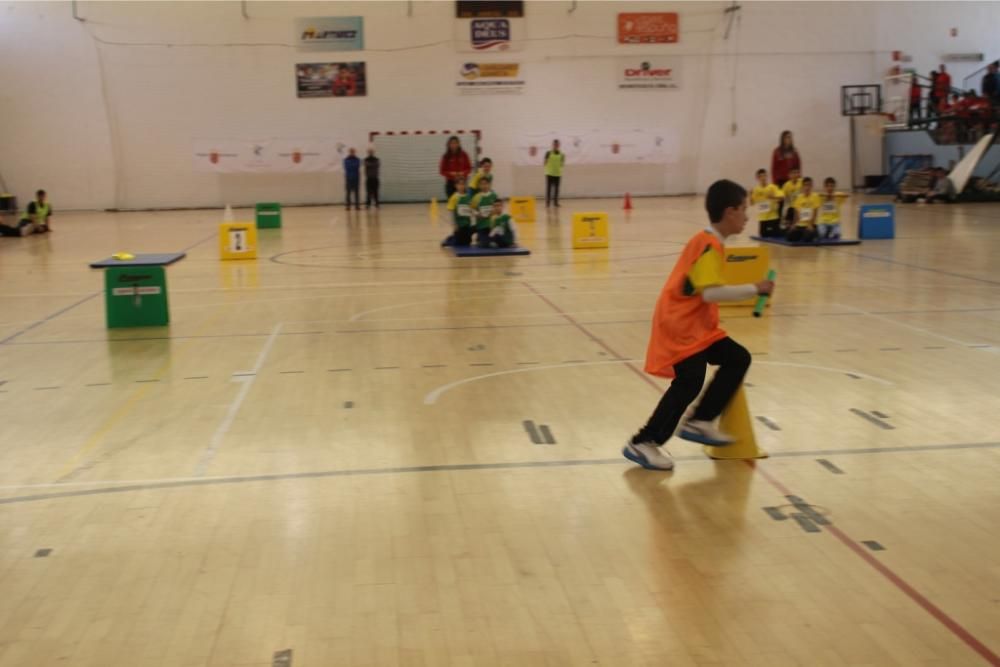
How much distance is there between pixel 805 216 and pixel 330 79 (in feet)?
59.3

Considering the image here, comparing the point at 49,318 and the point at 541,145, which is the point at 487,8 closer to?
the point at 541,145

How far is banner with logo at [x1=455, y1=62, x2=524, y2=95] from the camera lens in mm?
31031

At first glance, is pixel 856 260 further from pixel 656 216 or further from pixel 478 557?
pixel 478 557

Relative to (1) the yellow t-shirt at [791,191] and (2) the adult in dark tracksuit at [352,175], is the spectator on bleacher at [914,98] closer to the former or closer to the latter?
(1) the yellow t-shirt at [791,191]

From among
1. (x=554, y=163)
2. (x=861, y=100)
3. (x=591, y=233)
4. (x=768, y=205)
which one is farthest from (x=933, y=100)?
(x=591, y=233)

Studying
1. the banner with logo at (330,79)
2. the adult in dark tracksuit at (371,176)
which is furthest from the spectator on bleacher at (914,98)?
the banner with logo at (330,79)

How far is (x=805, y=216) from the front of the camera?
1669 centimetres

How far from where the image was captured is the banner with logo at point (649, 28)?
3153 centimetres

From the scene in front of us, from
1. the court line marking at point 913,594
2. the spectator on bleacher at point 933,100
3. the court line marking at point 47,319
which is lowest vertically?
the court line marking at point 913,594

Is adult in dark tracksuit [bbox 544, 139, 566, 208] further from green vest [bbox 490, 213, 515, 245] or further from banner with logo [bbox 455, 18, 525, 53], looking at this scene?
green vest [bbox 490, 213, 515, 245]

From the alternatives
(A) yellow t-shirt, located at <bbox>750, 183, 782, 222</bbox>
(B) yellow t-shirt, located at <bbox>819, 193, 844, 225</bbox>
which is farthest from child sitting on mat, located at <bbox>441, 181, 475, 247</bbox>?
(B) yellow t-shirt, located at <bbox>819, 193, 844, 225</bbox>

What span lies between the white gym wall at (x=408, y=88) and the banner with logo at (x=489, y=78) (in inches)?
9.2

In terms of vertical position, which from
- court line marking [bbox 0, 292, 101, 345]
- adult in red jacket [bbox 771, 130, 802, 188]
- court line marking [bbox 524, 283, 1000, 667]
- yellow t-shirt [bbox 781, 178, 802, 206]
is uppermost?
adult in red jacket [bbox 771, 130, 802, 188]

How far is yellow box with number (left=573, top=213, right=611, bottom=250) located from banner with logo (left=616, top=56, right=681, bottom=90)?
52.3 ft
